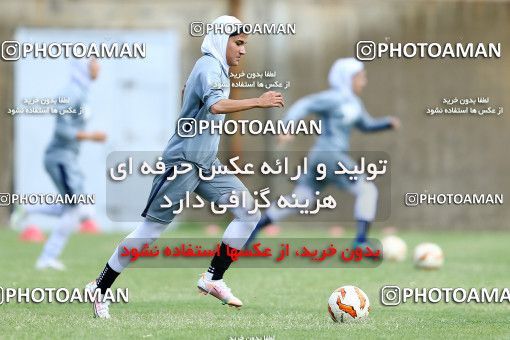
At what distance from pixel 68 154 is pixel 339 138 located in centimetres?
358

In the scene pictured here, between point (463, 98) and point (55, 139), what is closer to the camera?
point (55, 139)

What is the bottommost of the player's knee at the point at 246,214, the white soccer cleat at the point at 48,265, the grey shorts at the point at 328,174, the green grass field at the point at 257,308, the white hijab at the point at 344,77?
the green grass field at the point at 257,308

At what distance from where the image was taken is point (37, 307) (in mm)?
A: 8992

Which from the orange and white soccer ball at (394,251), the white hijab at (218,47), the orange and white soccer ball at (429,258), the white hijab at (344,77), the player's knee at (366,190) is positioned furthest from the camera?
the white hijab at (344,77)

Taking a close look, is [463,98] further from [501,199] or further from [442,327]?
[442,327]

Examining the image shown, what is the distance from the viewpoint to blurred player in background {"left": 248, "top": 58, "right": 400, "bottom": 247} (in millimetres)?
14242

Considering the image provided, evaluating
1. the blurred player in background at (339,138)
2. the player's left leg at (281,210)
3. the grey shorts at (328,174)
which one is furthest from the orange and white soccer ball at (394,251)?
the player's left leg at (281,210)

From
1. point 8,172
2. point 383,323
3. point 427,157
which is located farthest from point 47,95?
point 383,323

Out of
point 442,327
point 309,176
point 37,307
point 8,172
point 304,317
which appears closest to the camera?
point 442,327

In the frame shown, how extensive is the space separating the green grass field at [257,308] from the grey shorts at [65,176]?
2.93ft

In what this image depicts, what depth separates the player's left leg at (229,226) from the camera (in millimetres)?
8547

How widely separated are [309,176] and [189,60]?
740cm

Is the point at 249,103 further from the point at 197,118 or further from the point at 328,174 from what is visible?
the point at 328,174

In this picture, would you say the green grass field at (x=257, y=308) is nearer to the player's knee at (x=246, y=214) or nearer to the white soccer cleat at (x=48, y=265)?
the white soccer cleat at (x=48, y=265)
